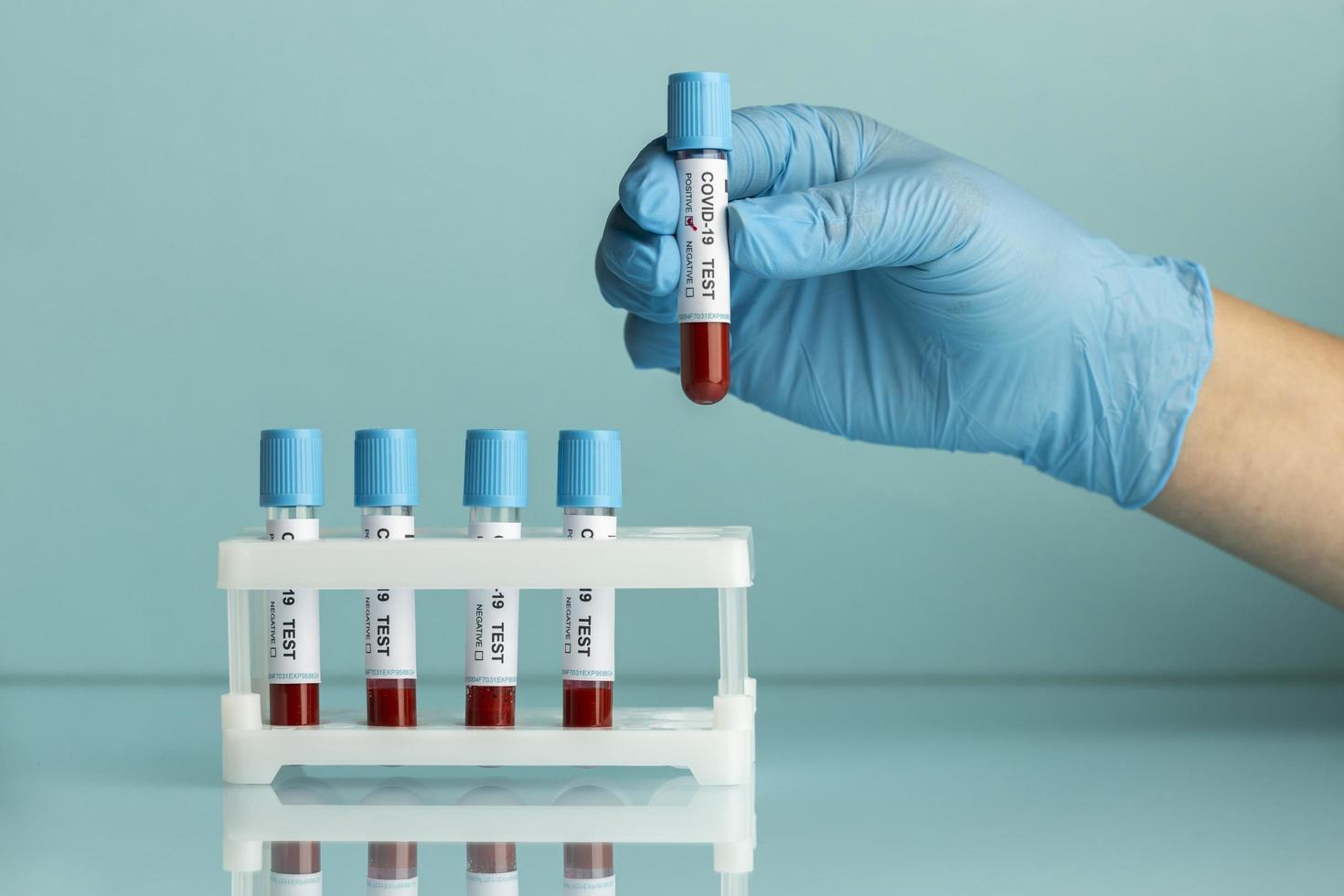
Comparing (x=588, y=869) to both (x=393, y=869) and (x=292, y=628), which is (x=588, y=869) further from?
(x=292, y=628)

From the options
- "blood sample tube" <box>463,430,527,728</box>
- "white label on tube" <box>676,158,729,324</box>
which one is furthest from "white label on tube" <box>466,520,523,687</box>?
"white label on tube" <box>676,158,729,324</box>

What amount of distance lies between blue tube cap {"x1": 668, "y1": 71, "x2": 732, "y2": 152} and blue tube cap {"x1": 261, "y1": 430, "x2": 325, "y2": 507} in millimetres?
360

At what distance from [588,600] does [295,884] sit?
310 mm

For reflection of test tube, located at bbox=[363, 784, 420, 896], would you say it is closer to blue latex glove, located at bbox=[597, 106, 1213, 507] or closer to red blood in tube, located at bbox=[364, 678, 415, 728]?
red blood in tube, located at bbox=[364, 678, 415, 728]

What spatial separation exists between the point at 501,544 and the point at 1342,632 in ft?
4.25

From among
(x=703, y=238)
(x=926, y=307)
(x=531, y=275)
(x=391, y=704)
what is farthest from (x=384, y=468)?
(x=531, y=275)

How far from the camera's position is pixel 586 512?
3.67 ft

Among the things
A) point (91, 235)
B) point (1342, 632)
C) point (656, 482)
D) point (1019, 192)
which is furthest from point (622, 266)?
point (1342, 632)

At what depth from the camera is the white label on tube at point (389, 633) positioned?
110 centimetres

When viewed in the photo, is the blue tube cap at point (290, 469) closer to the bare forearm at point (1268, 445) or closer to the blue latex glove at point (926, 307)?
the blue latex glove at point (926, 307)

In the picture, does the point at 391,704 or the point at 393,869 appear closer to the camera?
the point at 393,869

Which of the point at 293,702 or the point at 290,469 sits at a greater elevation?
the point at 290,469

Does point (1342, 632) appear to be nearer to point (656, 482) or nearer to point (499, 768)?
point (656, 482)

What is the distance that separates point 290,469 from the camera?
1.12 m
